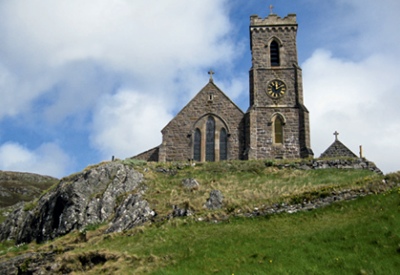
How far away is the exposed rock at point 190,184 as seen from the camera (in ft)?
100

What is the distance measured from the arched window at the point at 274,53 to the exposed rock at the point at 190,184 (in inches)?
806

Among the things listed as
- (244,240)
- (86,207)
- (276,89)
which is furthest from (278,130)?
(244,240)

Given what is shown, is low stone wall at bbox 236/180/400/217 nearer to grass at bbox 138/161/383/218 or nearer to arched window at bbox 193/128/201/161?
grass at bbox 138/161/383/218

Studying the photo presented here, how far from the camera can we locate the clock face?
45.2 m

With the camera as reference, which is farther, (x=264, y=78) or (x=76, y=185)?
(x=264, y=78)

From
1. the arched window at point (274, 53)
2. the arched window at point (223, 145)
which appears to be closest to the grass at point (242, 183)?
the arched window at point (223, 145)

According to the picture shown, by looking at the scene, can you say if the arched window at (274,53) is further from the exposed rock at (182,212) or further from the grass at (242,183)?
the exposed rock at (182,212)

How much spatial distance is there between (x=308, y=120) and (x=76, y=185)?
22.9 m

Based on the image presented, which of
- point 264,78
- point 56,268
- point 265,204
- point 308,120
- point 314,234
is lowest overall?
point 56,268

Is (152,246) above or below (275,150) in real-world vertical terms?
below

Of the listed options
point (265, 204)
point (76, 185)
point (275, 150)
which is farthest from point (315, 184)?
point (76, 185)

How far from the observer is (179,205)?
26594mm

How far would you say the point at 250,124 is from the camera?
1706 inches

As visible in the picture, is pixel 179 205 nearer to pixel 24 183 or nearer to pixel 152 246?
pixel 152 246
